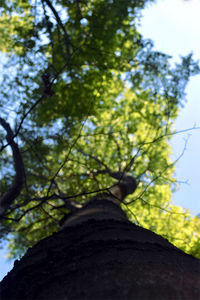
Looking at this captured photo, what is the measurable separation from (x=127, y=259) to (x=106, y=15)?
393cm

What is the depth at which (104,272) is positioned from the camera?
778mm

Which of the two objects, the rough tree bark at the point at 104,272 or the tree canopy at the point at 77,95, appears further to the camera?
the tree canopy at the point at 77,95

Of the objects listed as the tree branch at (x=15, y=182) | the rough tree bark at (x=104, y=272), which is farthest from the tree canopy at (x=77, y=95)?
the rough tree bark at (x=104, y=272)

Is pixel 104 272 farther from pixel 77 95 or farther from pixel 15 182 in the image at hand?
pixel 77 95

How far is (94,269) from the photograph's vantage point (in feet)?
2.69

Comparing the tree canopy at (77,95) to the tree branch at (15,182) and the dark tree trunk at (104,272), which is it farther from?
the dark tree trunk at (104,272)

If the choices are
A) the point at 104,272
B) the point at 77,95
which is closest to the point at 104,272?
the point at 104,272

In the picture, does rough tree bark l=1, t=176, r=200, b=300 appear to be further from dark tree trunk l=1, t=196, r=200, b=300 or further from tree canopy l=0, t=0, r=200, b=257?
tree canopy l=0, t=0, r=200, b=257

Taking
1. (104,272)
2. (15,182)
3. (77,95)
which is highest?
(77,95)

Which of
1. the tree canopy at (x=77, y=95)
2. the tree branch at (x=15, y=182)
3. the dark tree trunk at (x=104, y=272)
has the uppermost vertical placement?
the tree canopy at (x=77, y=95)

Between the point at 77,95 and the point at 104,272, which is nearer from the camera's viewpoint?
the point at 104,272

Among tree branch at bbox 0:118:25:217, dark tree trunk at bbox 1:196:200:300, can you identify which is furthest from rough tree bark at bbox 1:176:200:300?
tree branch at bbox 0:118:25:217

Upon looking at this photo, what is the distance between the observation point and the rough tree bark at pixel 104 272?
0.66 metres

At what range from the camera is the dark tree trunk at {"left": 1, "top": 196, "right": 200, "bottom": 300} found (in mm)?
659
